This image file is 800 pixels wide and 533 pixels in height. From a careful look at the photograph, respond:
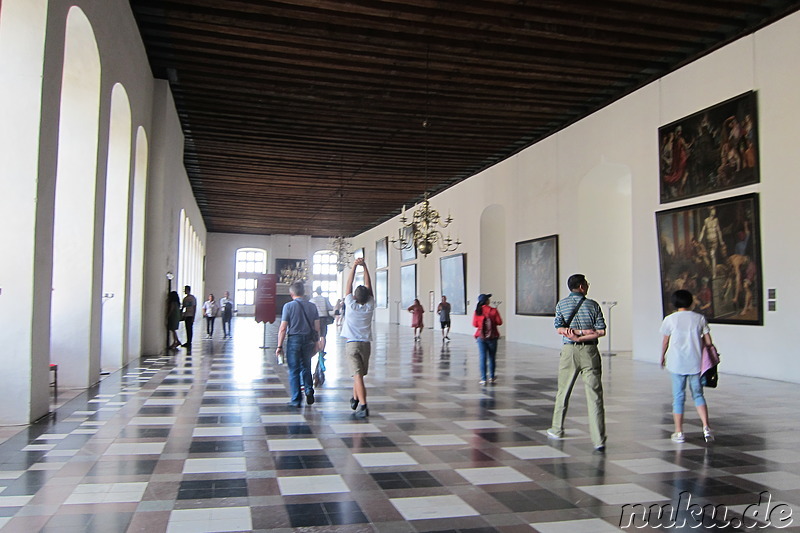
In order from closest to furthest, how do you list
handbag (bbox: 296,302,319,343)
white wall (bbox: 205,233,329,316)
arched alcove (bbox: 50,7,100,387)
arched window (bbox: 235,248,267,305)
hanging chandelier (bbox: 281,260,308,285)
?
1. handbag (bbox: 296,302,319,343)
2. arched alcove (bbox: 50,7,100,387)
3. hanging chandelier (bbox: 281,260,308,285)
4. white wall (bbox: 205,233,329,316)
5. arched window (bbox: 235,248,267,305)

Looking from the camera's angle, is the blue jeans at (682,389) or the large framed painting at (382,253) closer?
the blue jeans at (682,389)

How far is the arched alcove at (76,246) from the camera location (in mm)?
8445

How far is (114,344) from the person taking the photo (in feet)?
36.0

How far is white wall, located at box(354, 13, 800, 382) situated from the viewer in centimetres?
1017

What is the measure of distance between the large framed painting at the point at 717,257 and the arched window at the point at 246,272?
3598 cm

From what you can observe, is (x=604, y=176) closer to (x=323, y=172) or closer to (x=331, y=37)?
(x=331, y=37)

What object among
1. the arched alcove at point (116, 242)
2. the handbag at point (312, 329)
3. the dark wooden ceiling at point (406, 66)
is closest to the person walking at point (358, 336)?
the handbag at point (312, 329)

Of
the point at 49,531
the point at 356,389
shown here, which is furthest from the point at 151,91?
the point at 49,531

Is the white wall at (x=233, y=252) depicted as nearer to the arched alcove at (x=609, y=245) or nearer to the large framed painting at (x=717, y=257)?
the arched alcove at (x=609, y=245)

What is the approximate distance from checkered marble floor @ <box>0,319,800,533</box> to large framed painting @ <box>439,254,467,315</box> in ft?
47.2

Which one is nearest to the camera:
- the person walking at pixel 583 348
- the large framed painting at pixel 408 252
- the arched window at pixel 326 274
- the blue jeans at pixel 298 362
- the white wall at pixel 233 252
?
the person walking at pixel 583 348

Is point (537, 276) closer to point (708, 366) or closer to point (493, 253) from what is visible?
point (493, 253)

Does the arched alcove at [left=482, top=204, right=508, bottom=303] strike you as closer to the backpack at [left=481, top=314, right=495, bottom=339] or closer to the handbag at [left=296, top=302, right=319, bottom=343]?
the backpack at [left=481, top=314, right=495, bottom=339]

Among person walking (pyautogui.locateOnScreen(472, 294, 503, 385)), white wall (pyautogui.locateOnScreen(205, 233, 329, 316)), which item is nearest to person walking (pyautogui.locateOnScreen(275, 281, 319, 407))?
person walking (pyautogui.locateOnScreen(472, 294, 503, 385))
